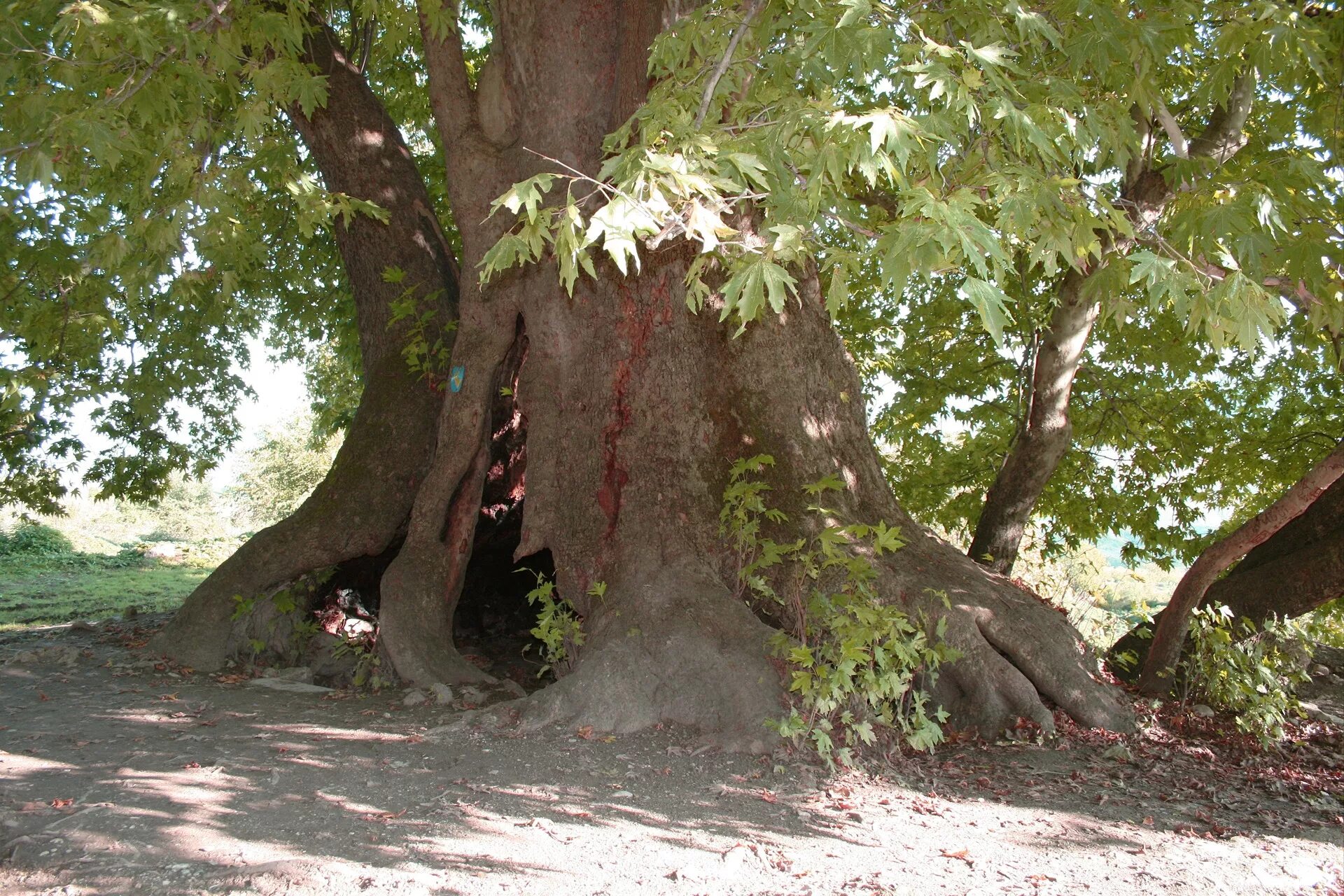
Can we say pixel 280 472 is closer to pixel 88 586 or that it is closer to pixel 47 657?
pixel 88 586

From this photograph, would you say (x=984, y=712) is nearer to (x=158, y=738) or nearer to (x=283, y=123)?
(x=158, y=738)

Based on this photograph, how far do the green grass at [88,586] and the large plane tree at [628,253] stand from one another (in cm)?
451

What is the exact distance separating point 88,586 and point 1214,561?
17679 mm

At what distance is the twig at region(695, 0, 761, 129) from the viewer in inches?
A: 180

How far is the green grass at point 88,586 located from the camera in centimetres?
1259

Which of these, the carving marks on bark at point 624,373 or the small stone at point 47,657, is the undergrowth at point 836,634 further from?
the small stone at point 47,657

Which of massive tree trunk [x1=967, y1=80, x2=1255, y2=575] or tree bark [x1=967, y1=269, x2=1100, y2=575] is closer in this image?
massive tree trunk [x1=967, y1=80, x2=1255, y2=575]

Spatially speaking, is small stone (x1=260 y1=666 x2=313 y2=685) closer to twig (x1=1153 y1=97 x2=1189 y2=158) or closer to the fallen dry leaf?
the fallen dry leaf

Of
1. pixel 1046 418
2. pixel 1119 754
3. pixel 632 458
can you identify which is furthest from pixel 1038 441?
pixel 632 458

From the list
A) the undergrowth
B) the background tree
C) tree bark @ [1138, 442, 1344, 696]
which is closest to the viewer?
the undergrowth

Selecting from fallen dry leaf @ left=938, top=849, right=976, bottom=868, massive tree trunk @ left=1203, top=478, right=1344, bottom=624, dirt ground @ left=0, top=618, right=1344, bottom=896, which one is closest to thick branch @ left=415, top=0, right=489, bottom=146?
dirt ground @ left=0, top=618, right=1344, bottom=896

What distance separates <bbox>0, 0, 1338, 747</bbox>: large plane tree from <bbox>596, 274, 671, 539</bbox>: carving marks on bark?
2 centimetres

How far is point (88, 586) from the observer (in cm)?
1680

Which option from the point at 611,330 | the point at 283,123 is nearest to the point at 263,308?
the point at 283,123
